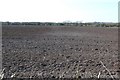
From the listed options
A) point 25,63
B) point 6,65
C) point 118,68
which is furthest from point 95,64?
point 6,65

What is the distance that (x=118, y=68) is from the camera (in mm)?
11500

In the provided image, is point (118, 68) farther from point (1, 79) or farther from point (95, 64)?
point (1, 79)

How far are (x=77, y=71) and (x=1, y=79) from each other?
3167 mm

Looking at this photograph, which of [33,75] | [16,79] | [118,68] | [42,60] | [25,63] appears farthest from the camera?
[42,60]

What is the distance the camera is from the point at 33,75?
31.7ft

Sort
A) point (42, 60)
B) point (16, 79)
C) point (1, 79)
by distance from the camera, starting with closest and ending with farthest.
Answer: point (1, 79) → point (16, 79) → point (42, 60)

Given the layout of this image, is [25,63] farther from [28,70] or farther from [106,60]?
[106,60]

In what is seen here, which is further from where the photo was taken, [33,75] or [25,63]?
[25,63]

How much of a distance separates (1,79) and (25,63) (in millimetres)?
4107

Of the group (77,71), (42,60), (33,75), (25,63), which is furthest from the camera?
(42,60)

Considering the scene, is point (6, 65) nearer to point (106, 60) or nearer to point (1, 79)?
point (1, 79)

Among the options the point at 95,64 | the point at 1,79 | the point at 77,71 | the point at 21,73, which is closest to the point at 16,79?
the point at 1,79

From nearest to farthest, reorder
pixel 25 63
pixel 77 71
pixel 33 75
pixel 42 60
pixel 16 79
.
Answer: pixel 16 79
pixel 33 75
pixel 77 71
pixel 25 63
pixel 42 60

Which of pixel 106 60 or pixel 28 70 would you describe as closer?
pixel 28 70
